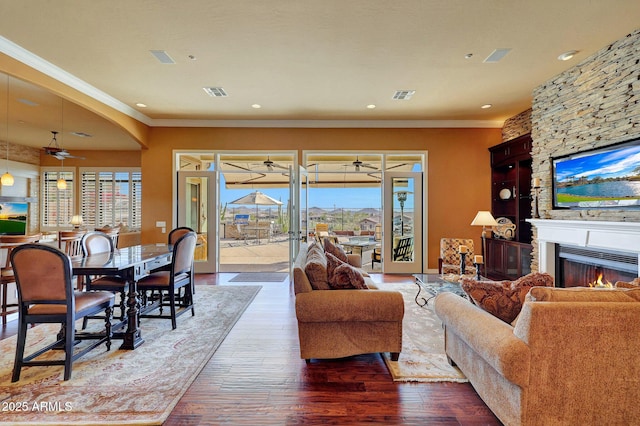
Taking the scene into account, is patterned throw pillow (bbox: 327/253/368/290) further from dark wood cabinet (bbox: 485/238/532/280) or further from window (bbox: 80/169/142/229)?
window (bbox: 80/169/142/229)

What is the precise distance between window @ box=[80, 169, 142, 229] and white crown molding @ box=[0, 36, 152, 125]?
3.70 meters

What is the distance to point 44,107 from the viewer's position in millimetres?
5625

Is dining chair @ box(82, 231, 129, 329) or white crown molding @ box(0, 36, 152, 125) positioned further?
white crown molding @ box(0, 36, 152, 125)

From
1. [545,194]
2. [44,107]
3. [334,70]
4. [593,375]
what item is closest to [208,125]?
[44,107]

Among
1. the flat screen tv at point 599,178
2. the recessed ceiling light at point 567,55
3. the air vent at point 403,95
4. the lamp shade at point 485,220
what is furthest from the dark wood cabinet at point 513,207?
the air vent at point 403,95

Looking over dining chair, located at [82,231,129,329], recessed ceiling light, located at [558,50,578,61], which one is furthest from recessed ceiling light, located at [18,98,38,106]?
recessed ceiling light, located at [558,50,578,61]

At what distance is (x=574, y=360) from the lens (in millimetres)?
1687

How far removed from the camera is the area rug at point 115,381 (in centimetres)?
206

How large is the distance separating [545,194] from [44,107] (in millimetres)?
8660

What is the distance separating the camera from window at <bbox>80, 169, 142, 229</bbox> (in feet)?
29.9

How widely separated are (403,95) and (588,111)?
249cm

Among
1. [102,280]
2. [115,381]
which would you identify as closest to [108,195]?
[102,280]

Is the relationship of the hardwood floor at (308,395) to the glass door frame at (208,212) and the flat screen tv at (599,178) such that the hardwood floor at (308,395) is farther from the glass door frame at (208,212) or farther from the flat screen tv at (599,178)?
the glass door frame at (208,212)

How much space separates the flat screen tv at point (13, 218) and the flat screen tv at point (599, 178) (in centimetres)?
1211
